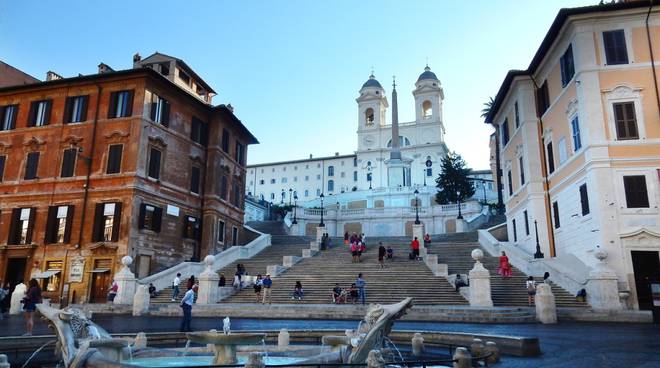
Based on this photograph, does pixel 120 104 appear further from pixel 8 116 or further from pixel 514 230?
pixel 514 230

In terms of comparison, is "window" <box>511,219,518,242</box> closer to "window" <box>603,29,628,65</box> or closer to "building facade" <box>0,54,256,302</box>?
"window" <box>603,29,628,65</box>

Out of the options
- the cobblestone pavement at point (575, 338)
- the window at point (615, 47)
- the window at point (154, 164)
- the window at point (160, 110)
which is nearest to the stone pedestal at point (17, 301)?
the cobblestone pavement at point (575, 338)

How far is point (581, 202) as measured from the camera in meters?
22.5

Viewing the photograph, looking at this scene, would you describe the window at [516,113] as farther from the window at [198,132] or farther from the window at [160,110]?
the window at [160,110]

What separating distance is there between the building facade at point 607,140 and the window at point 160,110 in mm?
22660

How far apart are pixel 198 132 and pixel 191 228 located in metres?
6.94

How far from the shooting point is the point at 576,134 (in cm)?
2322

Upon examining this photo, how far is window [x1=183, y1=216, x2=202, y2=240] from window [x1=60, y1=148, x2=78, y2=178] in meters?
7.37

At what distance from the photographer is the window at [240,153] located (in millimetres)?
40031

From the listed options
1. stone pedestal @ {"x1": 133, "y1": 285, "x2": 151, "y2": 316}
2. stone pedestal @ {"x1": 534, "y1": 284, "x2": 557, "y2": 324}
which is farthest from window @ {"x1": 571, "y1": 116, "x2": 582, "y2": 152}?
stone pedestal @ {"x1": 133, "y1": 285, "x2": 151, "y2": 316}

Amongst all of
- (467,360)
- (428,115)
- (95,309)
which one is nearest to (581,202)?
(467,360)

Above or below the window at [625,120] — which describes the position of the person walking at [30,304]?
below

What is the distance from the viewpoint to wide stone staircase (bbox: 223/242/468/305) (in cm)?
2225

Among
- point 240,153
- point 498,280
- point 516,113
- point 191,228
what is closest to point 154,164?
point 191,228
